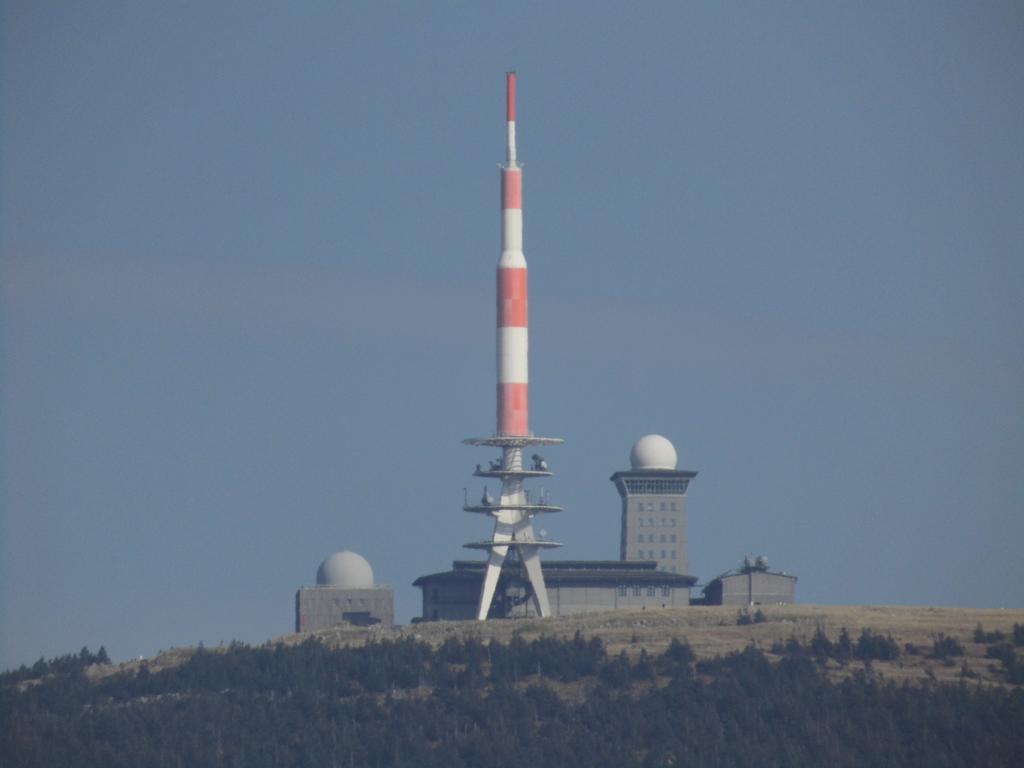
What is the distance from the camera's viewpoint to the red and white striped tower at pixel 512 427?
533 ft

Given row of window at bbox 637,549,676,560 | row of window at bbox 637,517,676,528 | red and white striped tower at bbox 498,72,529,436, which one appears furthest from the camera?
row of window at bbox 637,517,676,528

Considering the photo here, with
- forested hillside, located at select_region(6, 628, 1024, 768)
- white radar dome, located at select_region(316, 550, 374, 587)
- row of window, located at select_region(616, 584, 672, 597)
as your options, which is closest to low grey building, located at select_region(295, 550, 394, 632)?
white radar dome, located at select_region(316, 550, 374, 587)

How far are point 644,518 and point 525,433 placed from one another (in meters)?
34.9

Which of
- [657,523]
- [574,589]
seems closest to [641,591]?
[574,589]

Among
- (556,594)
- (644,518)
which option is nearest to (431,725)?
(556,594)

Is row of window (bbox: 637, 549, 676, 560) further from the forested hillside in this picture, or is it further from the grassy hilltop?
the forested hillside

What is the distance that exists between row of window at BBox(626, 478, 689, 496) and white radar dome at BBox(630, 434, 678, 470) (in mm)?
1053

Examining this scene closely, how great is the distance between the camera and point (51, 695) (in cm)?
14675

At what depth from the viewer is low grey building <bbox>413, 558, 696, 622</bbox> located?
175125 mm

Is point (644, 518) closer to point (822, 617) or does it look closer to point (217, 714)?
point (822, 617)

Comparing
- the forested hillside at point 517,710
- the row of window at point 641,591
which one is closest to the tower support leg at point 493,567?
the row of window at point 641,591

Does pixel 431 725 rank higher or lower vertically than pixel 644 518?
lower

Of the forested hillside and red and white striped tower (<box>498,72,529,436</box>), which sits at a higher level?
red and white striped tower (<box>498,72,529,436</box>)

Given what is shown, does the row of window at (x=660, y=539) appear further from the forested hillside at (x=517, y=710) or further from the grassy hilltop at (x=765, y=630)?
the forested hillside at (x=517, y=710)
